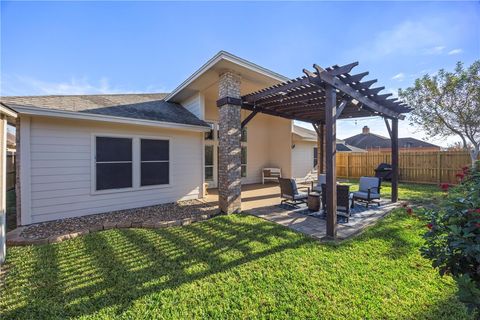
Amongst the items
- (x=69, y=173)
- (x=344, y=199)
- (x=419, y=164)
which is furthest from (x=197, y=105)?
(x=419, y=164)

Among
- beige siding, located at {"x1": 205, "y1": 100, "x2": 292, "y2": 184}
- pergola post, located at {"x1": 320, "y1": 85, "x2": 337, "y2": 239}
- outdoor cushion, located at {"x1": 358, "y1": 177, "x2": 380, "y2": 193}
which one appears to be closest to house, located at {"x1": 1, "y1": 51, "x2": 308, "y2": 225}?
pergola post, located at {"x1": 320, "y1": 85, "x2": 337, "y2": 239}

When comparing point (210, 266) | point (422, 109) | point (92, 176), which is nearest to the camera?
point (210, 266)

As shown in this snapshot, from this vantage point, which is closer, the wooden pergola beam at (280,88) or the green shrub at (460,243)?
the green shrub at (460,243)

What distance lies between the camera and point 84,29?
6.73m

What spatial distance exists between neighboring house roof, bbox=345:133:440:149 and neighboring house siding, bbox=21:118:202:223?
112 ft

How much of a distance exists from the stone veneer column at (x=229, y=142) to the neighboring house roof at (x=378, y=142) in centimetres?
3197

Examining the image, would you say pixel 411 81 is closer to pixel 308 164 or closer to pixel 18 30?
pixel 308 164

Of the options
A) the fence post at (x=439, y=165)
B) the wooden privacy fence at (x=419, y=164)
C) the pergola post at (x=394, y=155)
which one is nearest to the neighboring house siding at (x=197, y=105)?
the pergola post at (x=394, y=155)

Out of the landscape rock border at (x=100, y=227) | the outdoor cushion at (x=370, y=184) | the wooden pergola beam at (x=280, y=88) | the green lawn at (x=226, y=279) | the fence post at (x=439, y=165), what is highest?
the wooden pergola beam at (x=280, y=88)

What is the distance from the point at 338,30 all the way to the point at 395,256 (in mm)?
6505

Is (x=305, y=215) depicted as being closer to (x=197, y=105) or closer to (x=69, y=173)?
(x=197, y=105)

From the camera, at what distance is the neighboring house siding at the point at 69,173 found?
544 cm

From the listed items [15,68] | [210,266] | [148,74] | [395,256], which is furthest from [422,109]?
[15,68]

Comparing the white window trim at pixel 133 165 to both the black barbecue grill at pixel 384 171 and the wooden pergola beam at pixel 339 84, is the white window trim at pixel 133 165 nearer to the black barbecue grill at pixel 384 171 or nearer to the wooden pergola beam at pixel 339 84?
the wooden pergola beam at pixel 339 84
